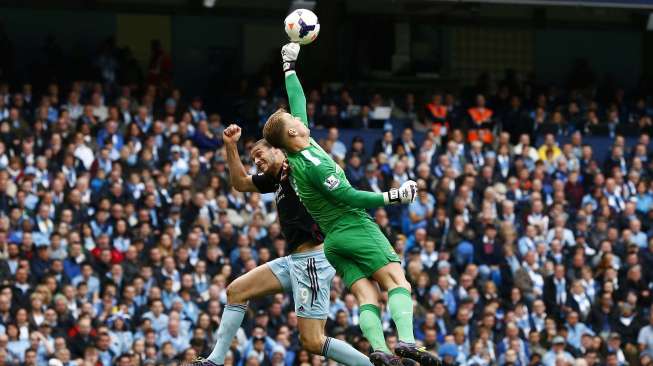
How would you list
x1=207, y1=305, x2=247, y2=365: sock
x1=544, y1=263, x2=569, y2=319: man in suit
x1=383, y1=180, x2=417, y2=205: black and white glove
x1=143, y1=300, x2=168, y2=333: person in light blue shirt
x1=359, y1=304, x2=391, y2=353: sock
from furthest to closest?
x1=544, y1=263, x2=569, y2=319: man in suit → x1=143, y1=300, x2=168, y2=333: person in light blue shirt → x1=207, y1=305, x2=247, y2=365: sock → x1=359, y1=304, x2=391, y2=353: sock → x1=383, y1=180, x2=417, y2=205: black and white glove

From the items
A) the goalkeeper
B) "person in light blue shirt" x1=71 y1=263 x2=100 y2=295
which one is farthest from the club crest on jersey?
"person in light blue shirt" x1=71 y1=263 x2=100 y2=295

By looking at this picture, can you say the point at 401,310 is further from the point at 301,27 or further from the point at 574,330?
the point at 574,330

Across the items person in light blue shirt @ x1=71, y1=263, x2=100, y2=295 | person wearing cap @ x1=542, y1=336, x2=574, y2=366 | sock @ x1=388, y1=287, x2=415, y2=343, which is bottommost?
person wearing cap @ x1=542, y1=336, x2=574, y2=366

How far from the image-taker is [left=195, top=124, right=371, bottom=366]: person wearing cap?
11.6 metres

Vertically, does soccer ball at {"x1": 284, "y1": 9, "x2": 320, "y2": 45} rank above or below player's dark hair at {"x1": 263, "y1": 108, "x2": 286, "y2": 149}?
above

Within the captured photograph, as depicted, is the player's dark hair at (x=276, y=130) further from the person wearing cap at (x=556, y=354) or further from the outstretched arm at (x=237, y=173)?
the person wearing cap at (x=556, y=354)

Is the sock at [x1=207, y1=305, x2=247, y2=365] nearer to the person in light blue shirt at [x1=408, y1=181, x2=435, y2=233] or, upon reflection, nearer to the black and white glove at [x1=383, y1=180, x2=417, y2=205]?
the black and white glove at [x1=383, y1=180, x2=417, y2=205]

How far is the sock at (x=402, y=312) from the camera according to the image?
35.2 ft

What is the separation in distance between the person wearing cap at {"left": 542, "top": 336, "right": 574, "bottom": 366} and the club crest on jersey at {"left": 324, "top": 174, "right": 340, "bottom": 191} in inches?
399

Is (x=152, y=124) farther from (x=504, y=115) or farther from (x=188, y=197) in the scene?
(x=504, y=115)

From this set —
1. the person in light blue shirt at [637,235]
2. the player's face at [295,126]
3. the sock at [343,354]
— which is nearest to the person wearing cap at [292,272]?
the sock at [343,354]

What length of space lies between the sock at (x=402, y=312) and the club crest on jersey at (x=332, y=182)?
2.92ft

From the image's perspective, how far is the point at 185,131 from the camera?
74.1 feet

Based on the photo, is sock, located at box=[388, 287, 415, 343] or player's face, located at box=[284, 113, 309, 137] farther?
player's face, located at box=[284, 113, 309, 137]
